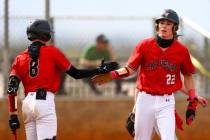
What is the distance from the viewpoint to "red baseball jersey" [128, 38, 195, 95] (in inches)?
355

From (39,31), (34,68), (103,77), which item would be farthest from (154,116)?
(39,31)

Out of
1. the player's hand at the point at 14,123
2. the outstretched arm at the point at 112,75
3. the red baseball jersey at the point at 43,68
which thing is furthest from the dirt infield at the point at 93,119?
the red baseball jersey at the point at 43,68

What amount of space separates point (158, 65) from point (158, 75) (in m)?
0.11

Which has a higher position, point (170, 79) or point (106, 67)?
point (106, 67)

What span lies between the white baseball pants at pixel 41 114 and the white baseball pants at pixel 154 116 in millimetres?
1059

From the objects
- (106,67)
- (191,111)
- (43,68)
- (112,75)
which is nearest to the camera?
(43,68)

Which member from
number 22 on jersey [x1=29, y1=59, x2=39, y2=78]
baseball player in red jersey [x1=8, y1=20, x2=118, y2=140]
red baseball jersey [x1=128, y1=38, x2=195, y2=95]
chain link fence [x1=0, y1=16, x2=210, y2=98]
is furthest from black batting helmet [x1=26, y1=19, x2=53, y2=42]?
chain link fence [x1=0, y1=16, x2=210, y2=98]

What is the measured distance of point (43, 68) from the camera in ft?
27.9

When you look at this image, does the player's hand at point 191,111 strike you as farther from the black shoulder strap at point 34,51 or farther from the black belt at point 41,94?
the black shoulder strap at point 34,51

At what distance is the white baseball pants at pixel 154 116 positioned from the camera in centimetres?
888

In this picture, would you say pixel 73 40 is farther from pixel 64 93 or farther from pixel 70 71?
pixel 70 71

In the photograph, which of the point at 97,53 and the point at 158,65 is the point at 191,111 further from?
the point at 97,53

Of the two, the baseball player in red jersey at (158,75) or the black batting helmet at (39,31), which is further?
the baseball player in red jersey at (158,75)

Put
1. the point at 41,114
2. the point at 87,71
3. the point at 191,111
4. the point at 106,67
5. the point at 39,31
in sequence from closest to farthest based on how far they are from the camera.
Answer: the point at 41,114, the point at 39,31, the point at 87,71, the point at 106,67, the point at 191,111
